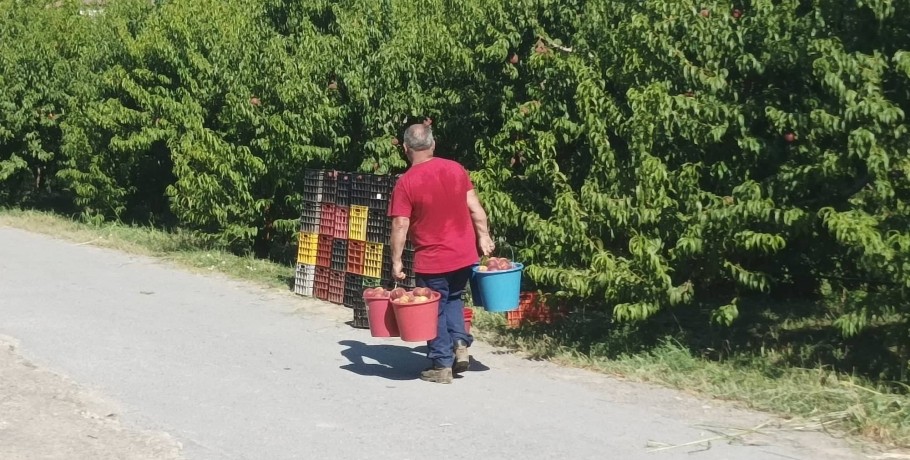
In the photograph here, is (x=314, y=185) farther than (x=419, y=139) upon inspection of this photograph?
Yes

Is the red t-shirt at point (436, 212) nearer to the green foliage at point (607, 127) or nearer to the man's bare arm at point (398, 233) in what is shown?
the man's bare arm at point (398, 233)

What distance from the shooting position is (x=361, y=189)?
10969 millimetres

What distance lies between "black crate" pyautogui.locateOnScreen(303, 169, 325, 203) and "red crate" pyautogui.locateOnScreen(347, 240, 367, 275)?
78 centimetres

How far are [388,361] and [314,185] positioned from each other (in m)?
3.12

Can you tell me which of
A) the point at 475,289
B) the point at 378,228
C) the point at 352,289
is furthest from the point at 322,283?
the point at 475,289

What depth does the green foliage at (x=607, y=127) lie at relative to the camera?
23.4 ft

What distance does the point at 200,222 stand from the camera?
14.0 metres

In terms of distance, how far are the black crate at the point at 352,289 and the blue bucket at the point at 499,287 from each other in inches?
106

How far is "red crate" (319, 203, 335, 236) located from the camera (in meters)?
11.4

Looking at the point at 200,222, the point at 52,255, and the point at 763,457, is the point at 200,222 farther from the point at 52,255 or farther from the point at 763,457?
the point at 763,457

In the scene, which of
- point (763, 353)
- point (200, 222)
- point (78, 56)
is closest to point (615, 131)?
point (763, 353)

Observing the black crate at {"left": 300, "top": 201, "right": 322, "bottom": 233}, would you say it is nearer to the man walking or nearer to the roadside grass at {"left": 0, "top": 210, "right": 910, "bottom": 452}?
the roadside grass at {"left": 0, "top": 210, "right": 910, "bottom": 452}

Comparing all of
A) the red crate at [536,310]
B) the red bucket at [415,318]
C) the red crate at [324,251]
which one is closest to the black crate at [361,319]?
the red crate at [324,251]

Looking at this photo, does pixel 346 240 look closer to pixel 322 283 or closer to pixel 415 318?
pixel 322 283
